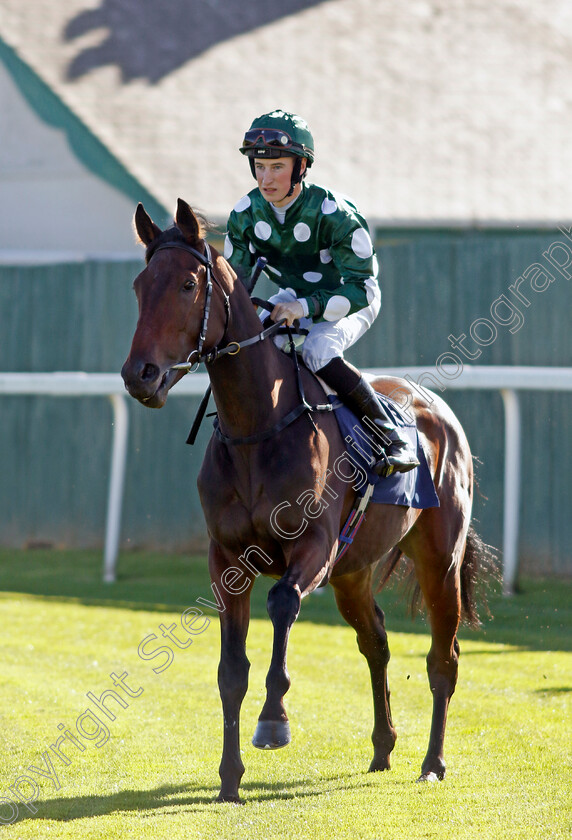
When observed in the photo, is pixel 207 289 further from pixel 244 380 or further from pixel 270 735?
pixel 270 735

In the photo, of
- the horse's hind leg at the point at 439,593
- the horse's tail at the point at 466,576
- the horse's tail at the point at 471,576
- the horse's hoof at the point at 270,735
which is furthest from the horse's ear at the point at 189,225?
the horse's tail at the point at 471,576

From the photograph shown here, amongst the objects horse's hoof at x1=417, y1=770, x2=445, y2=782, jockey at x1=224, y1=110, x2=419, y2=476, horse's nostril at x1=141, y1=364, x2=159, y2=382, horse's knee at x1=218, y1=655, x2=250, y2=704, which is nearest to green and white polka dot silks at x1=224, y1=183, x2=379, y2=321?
jockey at x1=224, y1=110, x2=419, y2=476

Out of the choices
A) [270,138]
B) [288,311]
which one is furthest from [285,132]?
[288,311]

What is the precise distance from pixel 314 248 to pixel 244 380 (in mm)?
708

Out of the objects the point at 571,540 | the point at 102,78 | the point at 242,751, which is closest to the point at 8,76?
the point at 102,78

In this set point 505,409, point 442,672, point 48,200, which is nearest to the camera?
point 442,672

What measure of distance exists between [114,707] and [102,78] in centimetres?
1007

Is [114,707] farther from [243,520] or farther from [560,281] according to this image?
[560,281]

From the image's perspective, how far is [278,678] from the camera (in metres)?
3.70

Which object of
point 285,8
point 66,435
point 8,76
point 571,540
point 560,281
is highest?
point 285,8

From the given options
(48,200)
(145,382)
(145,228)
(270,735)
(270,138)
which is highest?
(48,200)

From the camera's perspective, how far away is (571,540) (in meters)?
8.38

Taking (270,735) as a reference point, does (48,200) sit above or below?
above

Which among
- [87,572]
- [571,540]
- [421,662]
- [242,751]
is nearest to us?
[242,751]
